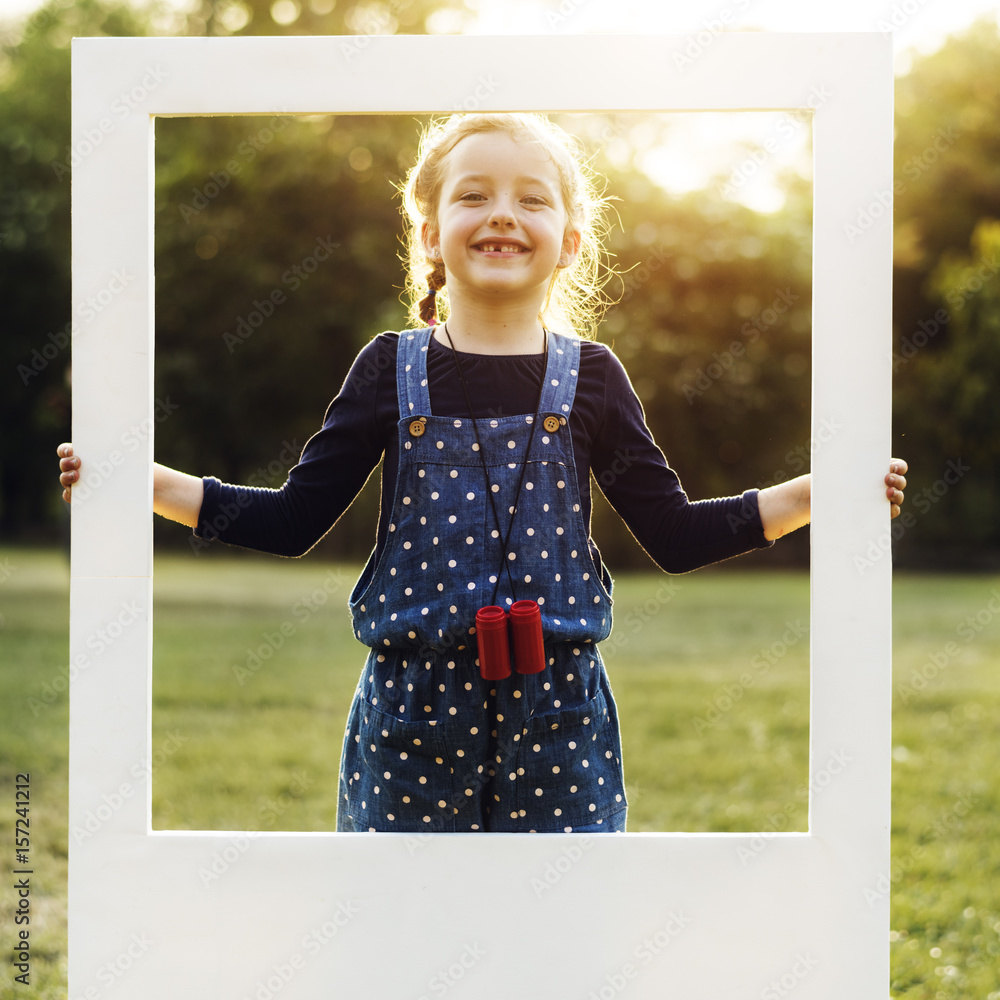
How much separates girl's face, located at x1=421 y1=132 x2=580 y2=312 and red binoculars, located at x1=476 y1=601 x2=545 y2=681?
61 cm

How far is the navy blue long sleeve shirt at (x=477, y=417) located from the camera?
81.4 inches

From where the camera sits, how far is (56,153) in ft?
52.2

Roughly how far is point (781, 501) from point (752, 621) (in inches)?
318

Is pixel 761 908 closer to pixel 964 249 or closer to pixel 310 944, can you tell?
pixel 310 944

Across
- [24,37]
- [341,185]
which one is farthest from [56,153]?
[341,185]

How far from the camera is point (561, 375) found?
2.09 meters

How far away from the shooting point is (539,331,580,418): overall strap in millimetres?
2061
